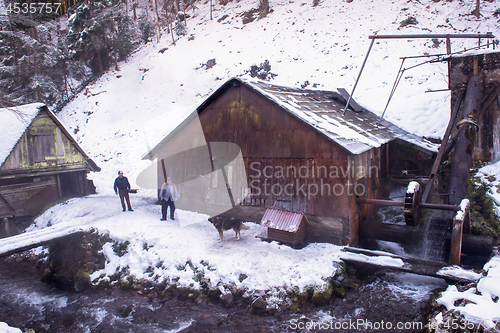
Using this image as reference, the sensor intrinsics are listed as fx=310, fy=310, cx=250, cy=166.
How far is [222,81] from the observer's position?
28562 millimetres

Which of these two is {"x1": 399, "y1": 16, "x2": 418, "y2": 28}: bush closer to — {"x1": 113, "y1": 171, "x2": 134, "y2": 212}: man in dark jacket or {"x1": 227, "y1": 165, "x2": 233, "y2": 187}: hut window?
{"x1": 227, "y1": 165, "x2": 233, "y2": 187}: hut window

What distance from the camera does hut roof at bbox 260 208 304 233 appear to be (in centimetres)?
998

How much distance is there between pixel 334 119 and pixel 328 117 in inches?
11.8

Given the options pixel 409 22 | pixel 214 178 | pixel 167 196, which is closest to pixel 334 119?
pixel 214 178

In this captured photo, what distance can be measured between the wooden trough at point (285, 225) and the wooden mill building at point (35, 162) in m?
12.3

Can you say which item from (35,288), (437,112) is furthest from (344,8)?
(35,288)

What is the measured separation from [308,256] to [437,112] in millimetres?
14313

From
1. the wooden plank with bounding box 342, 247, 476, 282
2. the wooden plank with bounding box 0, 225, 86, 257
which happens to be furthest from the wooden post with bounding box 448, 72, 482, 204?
the wooden plank with bounding box 0, 225, 86, 257

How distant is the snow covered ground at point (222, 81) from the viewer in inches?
378

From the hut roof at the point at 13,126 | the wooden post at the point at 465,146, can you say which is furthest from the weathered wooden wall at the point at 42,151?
the wooden post at the point at 465,146

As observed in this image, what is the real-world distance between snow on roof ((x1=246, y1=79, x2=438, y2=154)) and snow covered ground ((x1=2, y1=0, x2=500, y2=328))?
3.55 m

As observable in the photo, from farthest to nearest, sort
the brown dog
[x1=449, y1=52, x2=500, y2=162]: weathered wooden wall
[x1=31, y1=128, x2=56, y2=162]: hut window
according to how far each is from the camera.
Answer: [x1=31, y1=128, x2=56, y2=162]: hut window → [x1=449, y1=52, x2=500, y2=162]: weathered wooden wall → the brown dog

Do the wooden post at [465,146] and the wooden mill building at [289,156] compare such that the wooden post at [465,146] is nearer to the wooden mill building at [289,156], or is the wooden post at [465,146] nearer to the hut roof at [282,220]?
the wooden mill building at [289,156]

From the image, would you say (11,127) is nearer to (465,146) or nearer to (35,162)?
(35,162)
